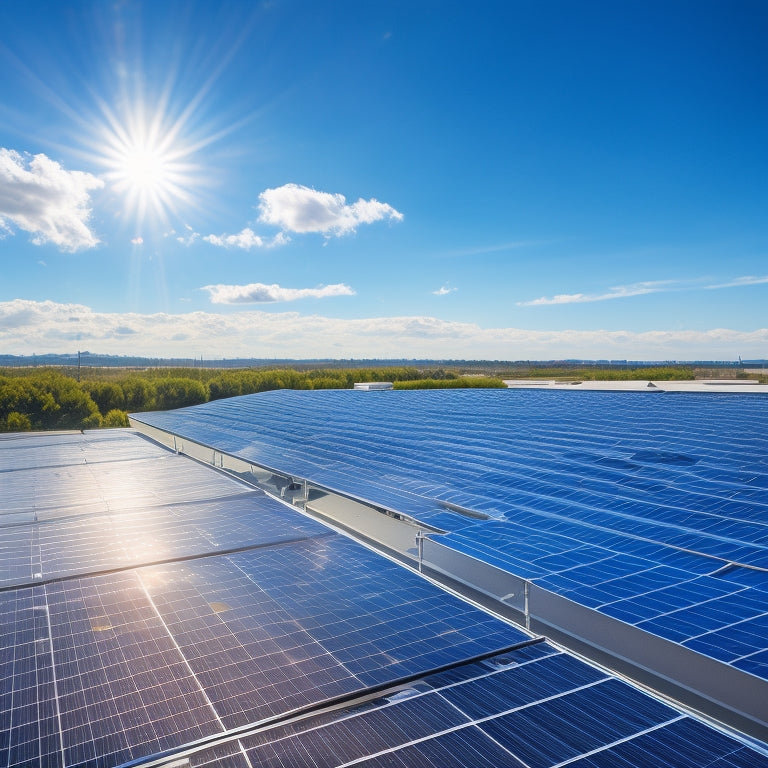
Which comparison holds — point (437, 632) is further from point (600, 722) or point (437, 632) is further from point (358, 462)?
point (358, 462)

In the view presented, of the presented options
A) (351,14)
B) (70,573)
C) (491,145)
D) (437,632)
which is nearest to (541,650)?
(437,632)

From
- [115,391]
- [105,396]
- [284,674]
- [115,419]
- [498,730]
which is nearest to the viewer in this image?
[498,730]

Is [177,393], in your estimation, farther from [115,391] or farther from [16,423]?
[16,423]

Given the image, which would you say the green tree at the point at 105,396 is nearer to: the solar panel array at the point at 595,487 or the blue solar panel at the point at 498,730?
the solar panel array at the point at 595,487

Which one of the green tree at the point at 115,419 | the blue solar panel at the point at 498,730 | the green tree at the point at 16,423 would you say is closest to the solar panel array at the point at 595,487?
the blue solar panel at the point at 498,730

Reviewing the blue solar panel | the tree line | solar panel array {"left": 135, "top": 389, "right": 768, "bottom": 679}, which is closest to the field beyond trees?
the tree line

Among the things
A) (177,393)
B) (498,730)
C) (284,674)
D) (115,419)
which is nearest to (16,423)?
(115,419)
